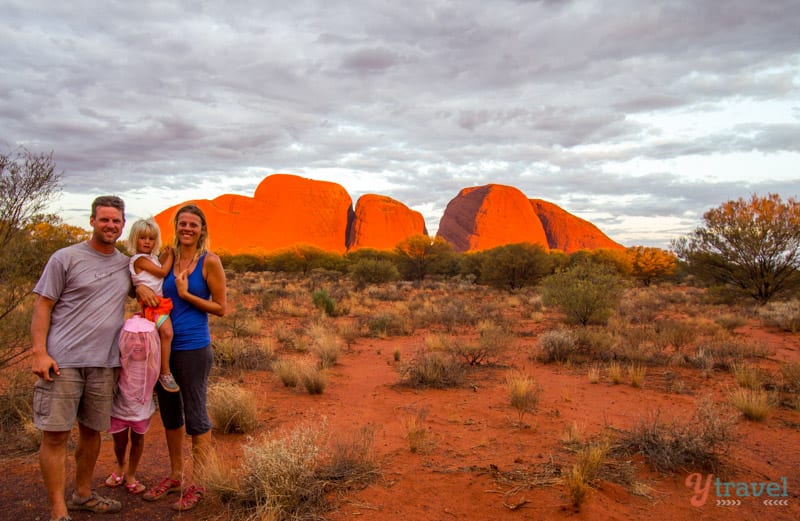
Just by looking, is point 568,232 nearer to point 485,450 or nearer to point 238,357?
point 238,357

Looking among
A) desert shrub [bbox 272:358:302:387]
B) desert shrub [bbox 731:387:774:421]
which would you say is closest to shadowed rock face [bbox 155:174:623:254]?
desert shrub [bbox 272:358:302:387]

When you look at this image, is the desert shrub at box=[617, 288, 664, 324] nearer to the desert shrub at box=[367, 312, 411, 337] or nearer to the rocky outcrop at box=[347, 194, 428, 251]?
the desert shrub at box=[367, 312, 411, 337]

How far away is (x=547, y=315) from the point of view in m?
15.1

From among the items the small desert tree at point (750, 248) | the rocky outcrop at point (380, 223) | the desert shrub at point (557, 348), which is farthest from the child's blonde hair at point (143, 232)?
the rocky outcrop at point (380, 223)

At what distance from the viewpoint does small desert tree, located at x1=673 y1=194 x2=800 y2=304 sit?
51.1 ft

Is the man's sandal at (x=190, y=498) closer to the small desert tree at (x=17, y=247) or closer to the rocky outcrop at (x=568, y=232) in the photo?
the small desert tree at (x=17, y=247)

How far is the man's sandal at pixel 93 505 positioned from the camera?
308 centimetres

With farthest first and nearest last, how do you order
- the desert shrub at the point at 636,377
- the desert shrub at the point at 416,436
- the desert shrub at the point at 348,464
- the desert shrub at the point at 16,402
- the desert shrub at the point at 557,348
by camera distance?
the desert shrub at the point at 557,348
the desert shrub at the point at 636,377
the desert shrub at the point at 16,402
the desert shrub at the point at 416,436
the desert shrub at the point at 348,464

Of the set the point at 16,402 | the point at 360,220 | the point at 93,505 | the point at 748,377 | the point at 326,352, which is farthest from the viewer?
the point at 360,220

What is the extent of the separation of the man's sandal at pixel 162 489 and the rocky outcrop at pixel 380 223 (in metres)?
80.4

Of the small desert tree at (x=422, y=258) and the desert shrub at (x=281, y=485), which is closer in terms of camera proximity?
the desert shrub at (x=281, y=485)

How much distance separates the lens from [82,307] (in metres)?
2.85

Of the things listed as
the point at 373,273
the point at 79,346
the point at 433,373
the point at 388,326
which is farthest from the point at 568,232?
the point at 79,346

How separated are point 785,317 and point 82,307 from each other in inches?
588
